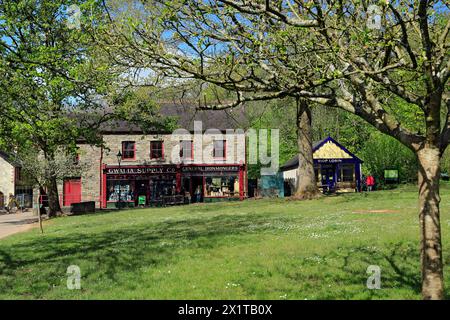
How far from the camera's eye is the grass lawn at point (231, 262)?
7.57 meters

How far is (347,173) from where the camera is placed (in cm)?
4416

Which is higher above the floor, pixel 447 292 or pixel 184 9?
pixel 184 9

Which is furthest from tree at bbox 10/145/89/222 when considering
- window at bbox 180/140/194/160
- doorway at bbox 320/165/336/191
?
doorway at bbox 320/165/336/191

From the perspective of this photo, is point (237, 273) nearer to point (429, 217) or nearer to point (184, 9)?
point (429, 217)

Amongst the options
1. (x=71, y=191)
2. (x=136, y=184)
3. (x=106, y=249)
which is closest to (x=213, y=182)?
(x=136, y=184)

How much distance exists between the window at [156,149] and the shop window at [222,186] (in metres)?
4.95

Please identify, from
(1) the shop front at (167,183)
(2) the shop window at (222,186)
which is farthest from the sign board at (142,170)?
(2) the shop window at (222,186)

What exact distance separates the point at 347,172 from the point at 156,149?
18.7 m

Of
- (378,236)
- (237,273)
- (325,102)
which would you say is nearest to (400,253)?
(378,236)

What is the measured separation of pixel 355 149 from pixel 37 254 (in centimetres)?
4765

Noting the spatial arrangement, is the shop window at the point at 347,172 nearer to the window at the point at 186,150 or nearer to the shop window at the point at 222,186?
the shop window at the point at 222,186

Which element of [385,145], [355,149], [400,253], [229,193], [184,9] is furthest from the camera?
[355,149]

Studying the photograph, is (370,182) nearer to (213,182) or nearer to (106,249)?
(213,182)

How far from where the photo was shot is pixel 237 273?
8820 millimetres
